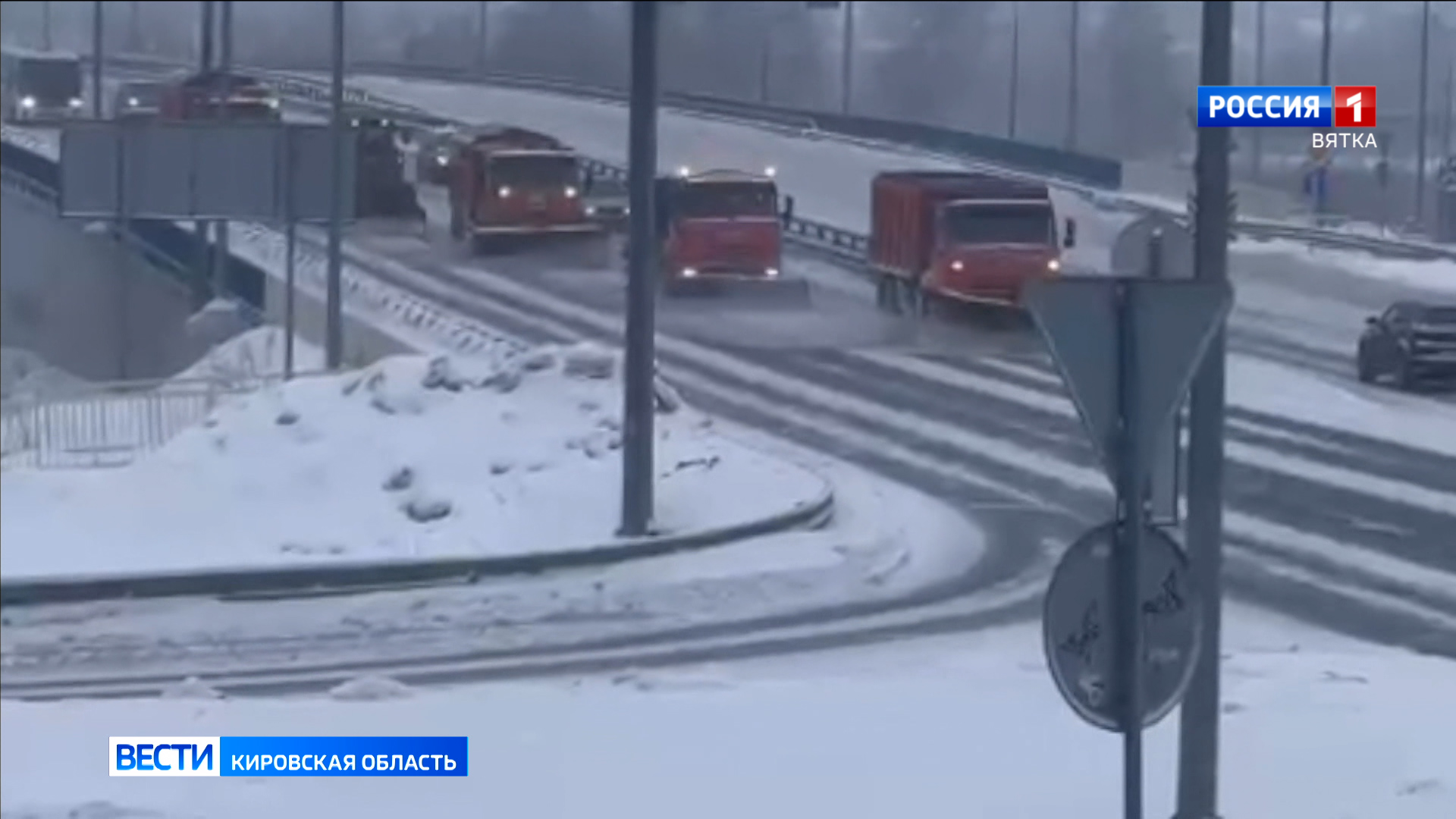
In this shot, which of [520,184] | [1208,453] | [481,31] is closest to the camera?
[1208,453]

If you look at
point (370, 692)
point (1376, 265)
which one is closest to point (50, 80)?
point (370, 692)

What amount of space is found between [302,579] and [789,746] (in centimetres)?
740

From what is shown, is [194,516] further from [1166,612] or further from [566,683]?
[1166,612]

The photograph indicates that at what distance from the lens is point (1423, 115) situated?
10.2 meters

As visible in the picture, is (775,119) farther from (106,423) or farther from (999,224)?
(106,423)

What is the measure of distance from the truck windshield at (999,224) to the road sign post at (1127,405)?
403 inches

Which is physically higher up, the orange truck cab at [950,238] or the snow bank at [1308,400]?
the orange truck cab at [950,238]

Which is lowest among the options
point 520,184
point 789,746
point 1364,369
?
point 789,746

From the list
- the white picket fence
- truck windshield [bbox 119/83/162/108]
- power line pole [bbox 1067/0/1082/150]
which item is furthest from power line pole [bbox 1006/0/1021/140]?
truck windshield [bbox 119/83/162/108]

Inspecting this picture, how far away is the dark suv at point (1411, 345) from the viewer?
11.3 metres

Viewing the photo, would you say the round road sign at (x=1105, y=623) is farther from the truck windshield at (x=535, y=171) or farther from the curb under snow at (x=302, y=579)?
the truck windshield at (x=535, y=171)

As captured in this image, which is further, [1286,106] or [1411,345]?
[1411,345]

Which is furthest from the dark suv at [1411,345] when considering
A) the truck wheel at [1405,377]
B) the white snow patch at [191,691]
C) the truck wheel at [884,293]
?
the truck wheel at [884,293]

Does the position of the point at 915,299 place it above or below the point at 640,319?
below
